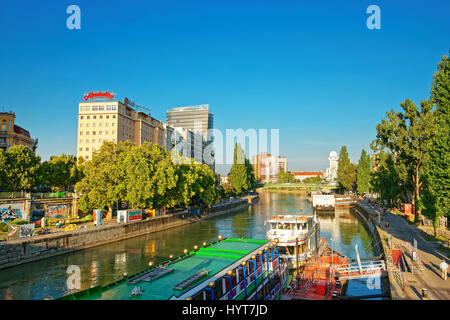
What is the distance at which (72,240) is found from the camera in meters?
34.3

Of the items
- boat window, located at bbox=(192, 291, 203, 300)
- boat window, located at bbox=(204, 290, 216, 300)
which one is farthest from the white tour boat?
boat window, located at bbox=(192, 291, 203, 300)

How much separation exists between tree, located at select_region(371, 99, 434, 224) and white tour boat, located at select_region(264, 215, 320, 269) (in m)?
17.2

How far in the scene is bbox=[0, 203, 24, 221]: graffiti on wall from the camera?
128 feet

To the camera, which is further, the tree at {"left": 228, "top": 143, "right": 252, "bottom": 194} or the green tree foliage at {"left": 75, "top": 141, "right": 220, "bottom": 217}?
the tree at {"left": 228, "top": 143, "right": 252, "bottom": 194}

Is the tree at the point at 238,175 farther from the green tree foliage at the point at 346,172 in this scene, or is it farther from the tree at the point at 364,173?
the green tree foliage at the point at 346,172

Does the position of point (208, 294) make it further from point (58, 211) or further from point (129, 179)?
point (58, 211)

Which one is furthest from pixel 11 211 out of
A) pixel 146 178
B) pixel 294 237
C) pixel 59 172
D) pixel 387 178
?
pixel 387 178

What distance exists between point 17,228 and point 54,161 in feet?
96.8

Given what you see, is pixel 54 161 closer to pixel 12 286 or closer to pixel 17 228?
pixel 17 228

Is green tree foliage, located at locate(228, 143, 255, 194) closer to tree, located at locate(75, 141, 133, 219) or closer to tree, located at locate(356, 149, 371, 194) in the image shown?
tree, located at locate(356, 149, 371, 194)

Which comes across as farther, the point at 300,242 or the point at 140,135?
the point at 140,135
